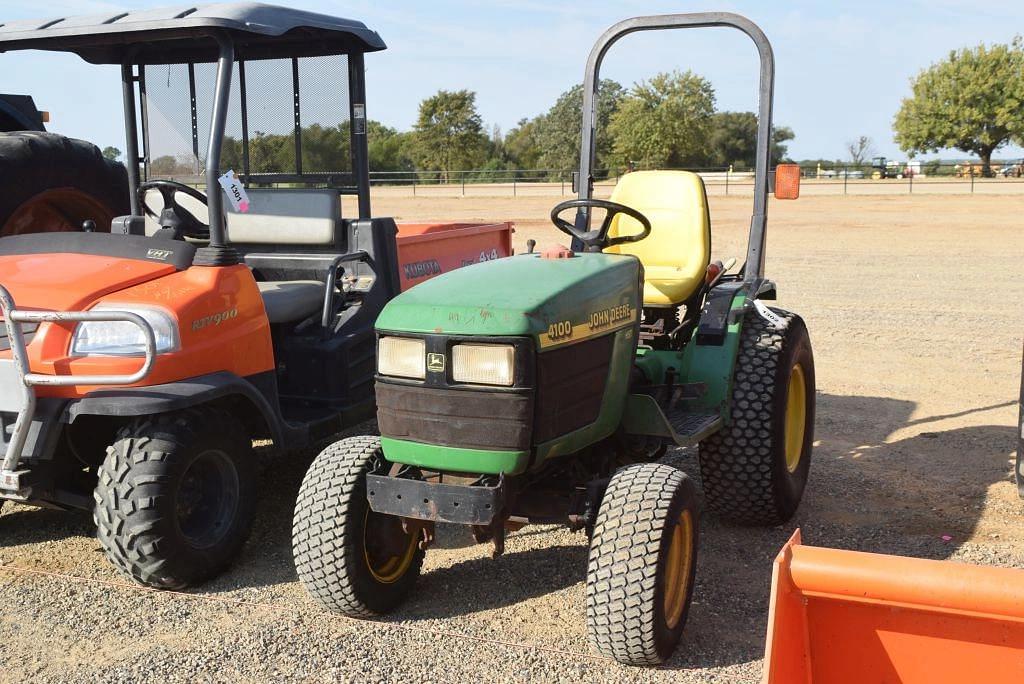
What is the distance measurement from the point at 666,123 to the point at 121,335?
27.8 meters

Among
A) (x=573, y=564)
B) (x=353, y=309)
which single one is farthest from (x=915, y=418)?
(x=353, y=309)

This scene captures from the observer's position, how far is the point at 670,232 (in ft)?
16.3

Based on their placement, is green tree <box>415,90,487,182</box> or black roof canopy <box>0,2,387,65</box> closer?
black roof canopy <box>0,2,387,65</box>

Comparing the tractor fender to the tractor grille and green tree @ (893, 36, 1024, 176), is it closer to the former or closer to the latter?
the tractor grille

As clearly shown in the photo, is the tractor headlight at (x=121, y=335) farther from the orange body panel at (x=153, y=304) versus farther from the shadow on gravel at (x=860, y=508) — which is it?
the shadow on gravel at (x=860, y=508)

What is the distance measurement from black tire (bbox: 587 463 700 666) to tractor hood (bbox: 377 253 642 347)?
58 cm

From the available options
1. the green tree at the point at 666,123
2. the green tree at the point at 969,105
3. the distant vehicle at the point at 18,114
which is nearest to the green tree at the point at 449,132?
the green tree at the point at 666,123

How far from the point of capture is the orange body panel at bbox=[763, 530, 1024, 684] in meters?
2.76

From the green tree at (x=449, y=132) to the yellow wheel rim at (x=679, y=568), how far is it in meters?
47.3

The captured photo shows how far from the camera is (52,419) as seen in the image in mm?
3971

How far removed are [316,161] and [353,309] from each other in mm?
846

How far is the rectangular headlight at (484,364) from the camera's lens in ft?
11.1

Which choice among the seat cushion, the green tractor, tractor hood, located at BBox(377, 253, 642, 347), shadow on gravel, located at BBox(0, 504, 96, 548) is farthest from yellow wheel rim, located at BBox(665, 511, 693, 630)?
shadow on gravel, located at BBox(0, 504, 96, 548)

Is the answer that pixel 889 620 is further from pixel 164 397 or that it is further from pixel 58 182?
pixel 58 182
